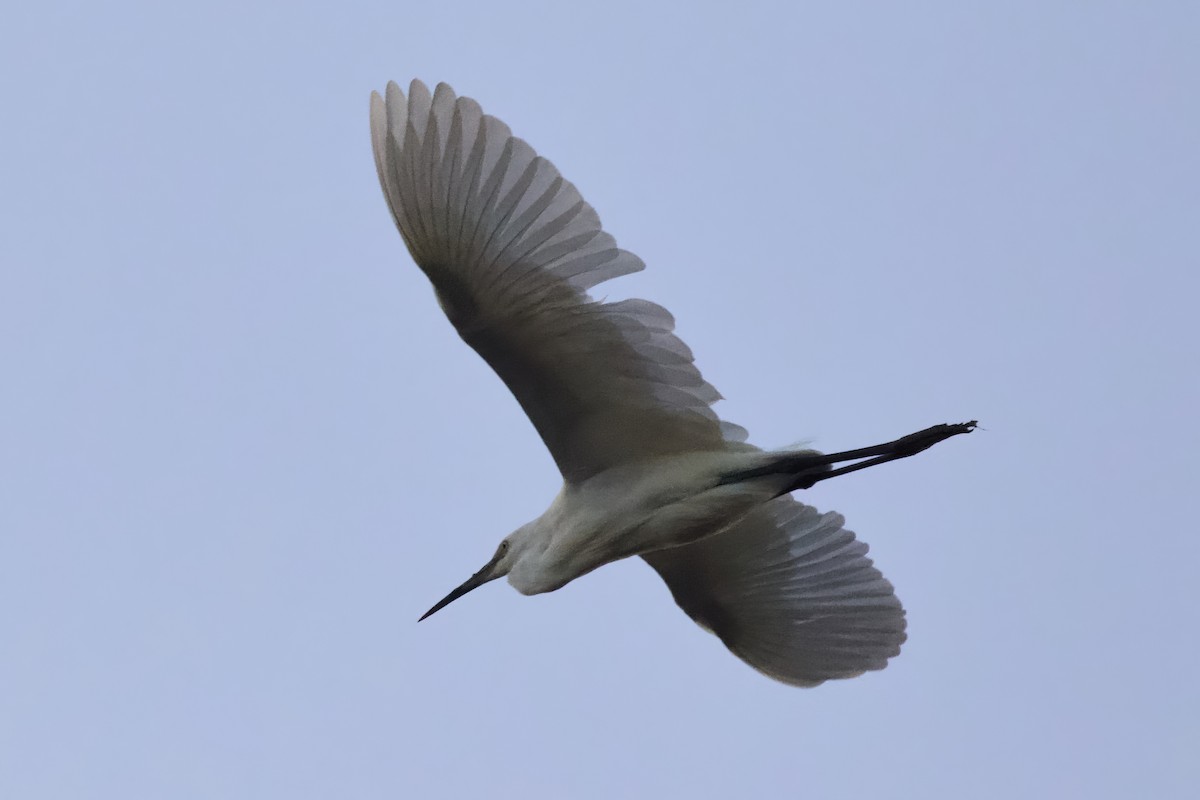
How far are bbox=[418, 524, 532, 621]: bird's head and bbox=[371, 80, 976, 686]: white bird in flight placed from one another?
0.5 inches

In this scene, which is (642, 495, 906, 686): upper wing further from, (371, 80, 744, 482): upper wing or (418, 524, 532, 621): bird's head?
(371, 80, 744, 482): upper wing

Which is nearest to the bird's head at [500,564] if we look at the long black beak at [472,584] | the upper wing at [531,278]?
the long black beak at [472,584]

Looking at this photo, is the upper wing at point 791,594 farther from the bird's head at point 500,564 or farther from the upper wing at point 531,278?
the upper wing at point 531,278

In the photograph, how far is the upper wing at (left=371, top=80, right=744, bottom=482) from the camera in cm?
690

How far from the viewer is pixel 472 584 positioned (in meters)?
9.47

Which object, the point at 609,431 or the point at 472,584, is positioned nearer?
the point at 609,431

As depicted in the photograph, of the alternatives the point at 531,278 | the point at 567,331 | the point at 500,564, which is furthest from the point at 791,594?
the point at 531,278

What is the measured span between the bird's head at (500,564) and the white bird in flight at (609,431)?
1 cm

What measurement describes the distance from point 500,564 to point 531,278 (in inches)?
96.7

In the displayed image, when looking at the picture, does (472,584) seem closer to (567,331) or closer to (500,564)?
(500,564)

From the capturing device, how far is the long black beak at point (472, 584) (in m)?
9.28

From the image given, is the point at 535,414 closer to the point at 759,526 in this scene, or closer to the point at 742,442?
the point at 742,442

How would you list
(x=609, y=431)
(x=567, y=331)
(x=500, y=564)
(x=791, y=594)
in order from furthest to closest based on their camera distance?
(x=791, y=594), (x=500, y=564), (x=609, y=431), (x=567, y=331)

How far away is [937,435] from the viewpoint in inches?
331
